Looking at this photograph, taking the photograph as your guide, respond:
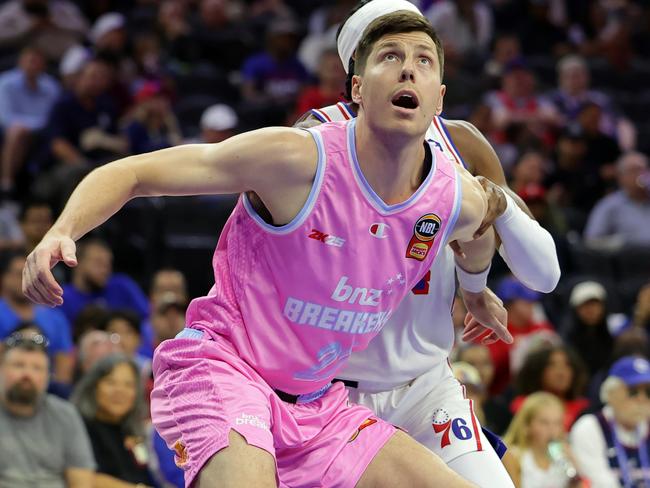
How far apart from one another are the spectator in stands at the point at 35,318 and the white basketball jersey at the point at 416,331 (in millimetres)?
4467

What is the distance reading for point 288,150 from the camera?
3.86 meters

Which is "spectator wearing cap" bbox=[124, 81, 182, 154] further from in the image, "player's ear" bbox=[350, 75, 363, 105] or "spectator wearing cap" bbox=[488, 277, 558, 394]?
"player's ear" bbox=[350, 75, 363, 105]

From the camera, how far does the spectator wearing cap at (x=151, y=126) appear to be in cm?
1137

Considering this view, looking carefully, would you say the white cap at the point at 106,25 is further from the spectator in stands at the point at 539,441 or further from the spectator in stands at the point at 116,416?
the spectator in stands at the point at 539,441

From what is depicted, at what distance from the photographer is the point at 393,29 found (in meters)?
4.05

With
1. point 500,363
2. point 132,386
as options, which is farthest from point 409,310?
point 500,363

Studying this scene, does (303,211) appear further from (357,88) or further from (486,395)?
(486,395)

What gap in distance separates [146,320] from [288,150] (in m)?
6.10

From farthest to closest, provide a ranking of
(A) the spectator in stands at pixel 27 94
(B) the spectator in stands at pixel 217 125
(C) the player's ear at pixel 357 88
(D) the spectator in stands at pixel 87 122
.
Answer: (A) the spectator in stands at pixel 27 94
(B) the spectator in stands at pixel 217 125
(D) the spectator in stands at pixel 87 122
(C) the player's ear at pixel 357 88

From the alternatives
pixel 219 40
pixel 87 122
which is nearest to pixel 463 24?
pixel 219 40

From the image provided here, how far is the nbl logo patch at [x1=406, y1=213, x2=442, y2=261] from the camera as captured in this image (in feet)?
13.2

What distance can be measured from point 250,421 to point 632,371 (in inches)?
195

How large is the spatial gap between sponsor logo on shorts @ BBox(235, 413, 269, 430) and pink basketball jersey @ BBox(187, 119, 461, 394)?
21 centimetres

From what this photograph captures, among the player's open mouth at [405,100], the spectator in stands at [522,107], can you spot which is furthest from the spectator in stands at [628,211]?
the player's open mouth at [405,100]
